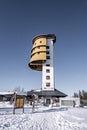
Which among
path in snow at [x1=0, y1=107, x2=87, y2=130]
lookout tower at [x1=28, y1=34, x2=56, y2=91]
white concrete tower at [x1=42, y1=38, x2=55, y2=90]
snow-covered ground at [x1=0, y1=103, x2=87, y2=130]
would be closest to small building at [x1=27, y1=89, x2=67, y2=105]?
lookout tower at [x1=28, y1=34, x2=56, y2=91]

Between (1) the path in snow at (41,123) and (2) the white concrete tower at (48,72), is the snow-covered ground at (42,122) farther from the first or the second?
(2) the white concrete tower at (48,72)

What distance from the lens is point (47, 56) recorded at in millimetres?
58031

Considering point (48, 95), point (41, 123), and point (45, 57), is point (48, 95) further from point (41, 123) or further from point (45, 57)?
point (41, 123)

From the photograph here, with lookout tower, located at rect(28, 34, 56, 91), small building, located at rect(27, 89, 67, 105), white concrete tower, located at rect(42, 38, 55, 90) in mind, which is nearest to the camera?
small building, located at rect(27, 89, 67, 105)

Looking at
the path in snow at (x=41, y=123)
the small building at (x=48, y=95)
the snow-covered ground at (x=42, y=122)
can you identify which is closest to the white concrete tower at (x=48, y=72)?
the small building at (x=48, y=95)

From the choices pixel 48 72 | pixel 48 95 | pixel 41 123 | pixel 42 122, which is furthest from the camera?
pixel 48 72

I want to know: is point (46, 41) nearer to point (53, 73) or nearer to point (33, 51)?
point (33, 51)

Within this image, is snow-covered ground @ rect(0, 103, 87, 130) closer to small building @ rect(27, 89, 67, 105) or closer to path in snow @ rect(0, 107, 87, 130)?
path in snow @ rect(0, 107, 87, 130)

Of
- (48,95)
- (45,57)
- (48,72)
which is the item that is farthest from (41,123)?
(45,57)

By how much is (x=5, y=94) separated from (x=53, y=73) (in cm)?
1810

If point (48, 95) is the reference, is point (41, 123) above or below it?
below

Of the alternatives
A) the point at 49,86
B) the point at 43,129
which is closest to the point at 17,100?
the point at 43,129

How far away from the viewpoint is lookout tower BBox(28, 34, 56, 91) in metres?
55.6

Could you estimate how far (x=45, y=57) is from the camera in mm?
56969
